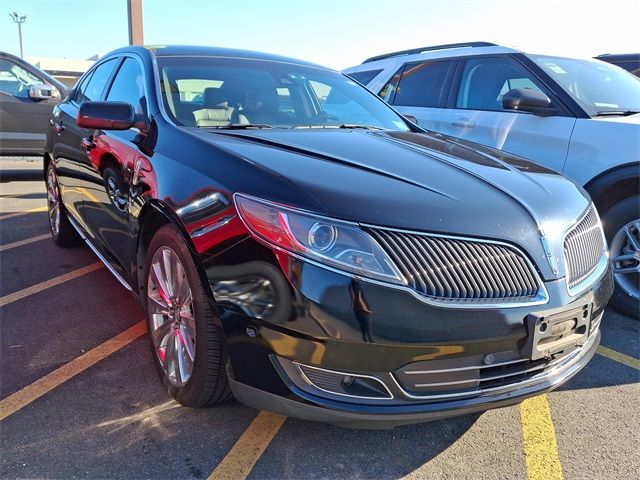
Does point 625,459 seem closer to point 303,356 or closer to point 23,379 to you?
point 303,356

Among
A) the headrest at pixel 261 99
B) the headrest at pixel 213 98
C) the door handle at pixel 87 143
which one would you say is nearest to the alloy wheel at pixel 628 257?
the headrest at pixel 261 99

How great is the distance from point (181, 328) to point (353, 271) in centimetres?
102

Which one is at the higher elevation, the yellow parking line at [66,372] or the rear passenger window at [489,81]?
the rear passenger window at [489,81]

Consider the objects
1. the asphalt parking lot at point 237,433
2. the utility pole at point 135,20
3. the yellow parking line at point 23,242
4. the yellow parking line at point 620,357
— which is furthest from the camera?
the utility pole at point 135,20

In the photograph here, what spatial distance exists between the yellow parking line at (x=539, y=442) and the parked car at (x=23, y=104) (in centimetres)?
766

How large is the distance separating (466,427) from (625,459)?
651 mm

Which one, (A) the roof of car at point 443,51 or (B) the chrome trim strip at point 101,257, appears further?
(A) the roof of car at point 443,51

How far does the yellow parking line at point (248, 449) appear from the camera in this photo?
2135 mm

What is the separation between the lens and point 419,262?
189 cm

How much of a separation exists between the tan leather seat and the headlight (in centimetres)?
113

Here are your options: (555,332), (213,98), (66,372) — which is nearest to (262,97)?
(213,98)

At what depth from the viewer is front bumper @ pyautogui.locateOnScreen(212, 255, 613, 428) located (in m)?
1.83

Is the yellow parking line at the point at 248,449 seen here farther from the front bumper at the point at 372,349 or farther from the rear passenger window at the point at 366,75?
the rear passenger window at the point at 366,75

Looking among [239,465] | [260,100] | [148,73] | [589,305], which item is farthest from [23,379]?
[589,305]
